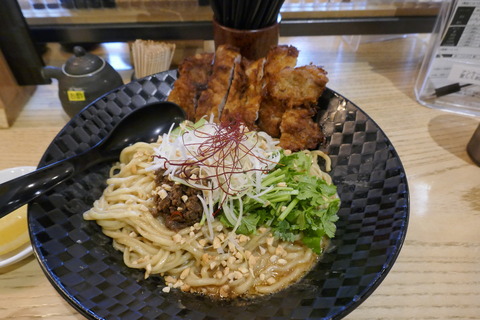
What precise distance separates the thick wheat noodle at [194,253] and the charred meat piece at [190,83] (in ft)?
2.22

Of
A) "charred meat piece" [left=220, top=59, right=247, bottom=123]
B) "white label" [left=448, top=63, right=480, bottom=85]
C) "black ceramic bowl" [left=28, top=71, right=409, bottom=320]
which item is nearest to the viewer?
"black ceramic bowl" [left=28, top=71, right=409, bottom=320]

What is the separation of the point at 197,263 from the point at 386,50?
8.65 ft

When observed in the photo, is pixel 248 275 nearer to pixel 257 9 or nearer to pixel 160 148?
pixel 160 148

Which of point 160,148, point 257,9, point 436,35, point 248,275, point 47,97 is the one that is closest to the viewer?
point 248,275

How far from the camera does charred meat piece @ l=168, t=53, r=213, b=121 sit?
211 cm

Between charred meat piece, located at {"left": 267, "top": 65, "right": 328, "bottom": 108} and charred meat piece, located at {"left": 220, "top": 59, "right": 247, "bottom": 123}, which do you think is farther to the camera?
charred meat piece, located at {"left": 220, "top": 59, "right": 247, "bottom": 123}

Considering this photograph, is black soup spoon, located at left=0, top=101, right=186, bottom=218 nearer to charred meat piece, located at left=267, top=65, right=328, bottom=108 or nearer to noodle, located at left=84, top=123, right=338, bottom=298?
noodle, located at left=84, top=123, right=338, bottom=298

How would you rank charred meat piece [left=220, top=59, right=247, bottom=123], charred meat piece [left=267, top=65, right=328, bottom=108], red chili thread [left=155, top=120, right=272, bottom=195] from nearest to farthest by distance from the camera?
1. red chili thread [left=155, top=120, right=272, bottom=195]
2. charred meat piece [left=267, top=65, right=328, bottom=108]
3. charred meat piece [left=220, top=59, right=247, bottom=123]

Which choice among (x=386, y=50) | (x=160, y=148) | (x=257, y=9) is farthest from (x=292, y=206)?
(x=386, y=50)

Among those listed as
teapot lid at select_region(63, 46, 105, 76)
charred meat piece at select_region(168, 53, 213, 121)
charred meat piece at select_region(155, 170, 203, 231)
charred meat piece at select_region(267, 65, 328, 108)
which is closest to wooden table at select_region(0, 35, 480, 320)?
teapot lid at select_region(63, 46, 105, 76)

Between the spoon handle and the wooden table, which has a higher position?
the spoon handle

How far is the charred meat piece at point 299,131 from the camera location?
76.5 inches

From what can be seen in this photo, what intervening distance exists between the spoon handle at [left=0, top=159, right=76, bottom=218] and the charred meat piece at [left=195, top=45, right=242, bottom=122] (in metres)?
0.81

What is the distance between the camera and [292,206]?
1578 millimetres
